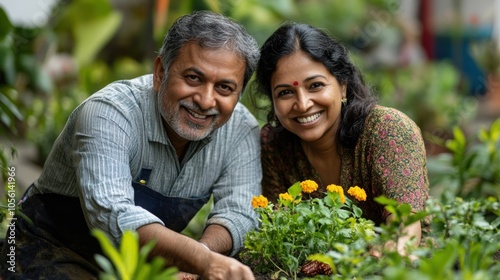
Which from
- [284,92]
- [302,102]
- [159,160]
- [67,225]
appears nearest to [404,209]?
[302,102]

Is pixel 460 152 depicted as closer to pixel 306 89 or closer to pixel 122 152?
pixel 306 89

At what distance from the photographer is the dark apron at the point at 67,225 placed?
315 cm

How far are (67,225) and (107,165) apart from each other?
49 centimetres

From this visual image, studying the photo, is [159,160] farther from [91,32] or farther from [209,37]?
[91,32]

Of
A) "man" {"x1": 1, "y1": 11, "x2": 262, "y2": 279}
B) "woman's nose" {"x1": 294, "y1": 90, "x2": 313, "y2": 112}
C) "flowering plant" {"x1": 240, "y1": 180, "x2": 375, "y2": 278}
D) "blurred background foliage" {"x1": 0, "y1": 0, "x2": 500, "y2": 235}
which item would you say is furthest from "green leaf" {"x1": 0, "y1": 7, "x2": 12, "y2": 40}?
"flowering plant" {"x1": 240, "y1": 180, "x2": 375, "y2": 278}

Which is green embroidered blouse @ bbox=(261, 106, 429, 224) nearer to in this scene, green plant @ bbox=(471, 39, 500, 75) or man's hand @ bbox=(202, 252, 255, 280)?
man's hand @ bbox=(202, 252, 255, 280)

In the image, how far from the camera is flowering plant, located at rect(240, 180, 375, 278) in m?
2.75

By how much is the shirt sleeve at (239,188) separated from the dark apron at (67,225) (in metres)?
0.12

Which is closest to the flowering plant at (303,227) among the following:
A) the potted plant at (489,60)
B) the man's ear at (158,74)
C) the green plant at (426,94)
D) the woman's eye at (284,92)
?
the woman's eye at (284,92)

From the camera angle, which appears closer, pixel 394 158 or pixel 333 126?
pixel 394 158

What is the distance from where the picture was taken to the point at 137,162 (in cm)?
316

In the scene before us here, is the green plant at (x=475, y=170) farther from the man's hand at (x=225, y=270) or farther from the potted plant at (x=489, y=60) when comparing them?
the potted plant at (x=489, y=60)

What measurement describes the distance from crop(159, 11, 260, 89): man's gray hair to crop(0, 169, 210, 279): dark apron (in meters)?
0.49

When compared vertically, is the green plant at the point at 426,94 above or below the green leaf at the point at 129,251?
below
